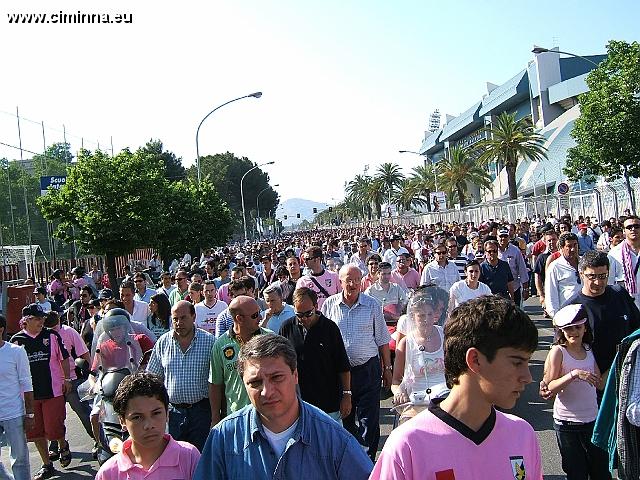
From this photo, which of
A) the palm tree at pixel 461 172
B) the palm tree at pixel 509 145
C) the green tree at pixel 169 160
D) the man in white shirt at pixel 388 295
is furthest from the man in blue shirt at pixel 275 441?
the green tree at pixel 169 160

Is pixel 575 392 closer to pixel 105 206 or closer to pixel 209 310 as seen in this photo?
pixel 209 310

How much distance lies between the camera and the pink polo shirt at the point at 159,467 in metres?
3.81

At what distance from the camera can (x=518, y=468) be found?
7.97 ft

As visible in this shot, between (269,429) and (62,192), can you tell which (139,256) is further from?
(269,429)

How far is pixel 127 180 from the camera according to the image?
893 inches

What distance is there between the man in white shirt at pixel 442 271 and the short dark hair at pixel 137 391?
6920 mm

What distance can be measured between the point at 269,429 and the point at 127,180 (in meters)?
20.5

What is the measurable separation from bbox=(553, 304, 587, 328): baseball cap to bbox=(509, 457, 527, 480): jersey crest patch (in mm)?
2765

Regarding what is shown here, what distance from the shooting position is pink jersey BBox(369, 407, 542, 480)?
235 cm

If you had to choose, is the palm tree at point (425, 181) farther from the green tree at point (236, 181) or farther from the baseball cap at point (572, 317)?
the baseball cap at point (572, 317)

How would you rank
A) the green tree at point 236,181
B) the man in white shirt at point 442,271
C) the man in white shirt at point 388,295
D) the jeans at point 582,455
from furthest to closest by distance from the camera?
1. the green tree at point 236,181
2. the man in white shirt at point 442,271
3. the man in white shirt at point 388,295
4. the jeans at point 582,455

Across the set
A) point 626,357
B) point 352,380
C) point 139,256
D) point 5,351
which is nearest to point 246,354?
point 626,357

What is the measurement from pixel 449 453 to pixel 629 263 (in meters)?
6.96

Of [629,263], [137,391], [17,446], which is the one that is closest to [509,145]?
[629,263]
